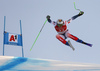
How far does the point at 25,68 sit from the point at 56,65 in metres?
0.39

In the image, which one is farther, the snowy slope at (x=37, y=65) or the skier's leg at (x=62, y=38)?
the skier's leg at (x=62, y=38)

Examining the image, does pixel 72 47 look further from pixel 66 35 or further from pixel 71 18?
pixel 71 18

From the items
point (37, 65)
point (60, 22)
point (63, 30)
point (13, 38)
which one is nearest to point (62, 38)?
point (63, 30)

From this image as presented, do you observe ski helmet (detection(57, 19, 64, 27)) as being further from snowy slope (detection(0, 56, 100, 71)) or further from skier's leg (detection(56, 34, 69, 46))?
snowy slope (detection(0, 56, 100, 71))

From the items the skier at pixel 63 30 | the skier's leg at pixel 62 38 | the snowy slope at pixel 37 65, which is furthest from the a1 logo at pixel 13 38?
the snowy slope at pixel 37 65

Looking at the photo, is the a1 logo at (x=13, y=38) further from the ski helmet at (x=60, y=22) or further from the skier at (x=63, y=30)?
the ski helmet at (x=60, y=22)

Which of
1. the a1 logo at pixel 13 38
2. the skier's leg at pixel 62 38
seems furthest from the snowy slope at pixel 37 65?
the a1 logo at pixel 13 38

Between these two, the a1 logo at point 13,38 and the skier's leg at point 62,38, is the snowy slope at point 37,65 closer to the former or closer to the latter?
the skier's leg at point 62,38

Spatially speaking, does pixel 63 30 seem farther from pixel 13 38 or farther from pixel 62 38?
pixel 13 38

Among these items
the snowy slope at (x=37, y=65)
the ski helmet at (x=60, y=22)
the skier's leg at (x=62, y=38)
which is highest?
the ski helmet at (x=60, y=22)

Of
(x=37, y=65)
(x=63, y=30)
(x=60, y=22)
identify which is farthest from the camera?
(x=63, y=30)

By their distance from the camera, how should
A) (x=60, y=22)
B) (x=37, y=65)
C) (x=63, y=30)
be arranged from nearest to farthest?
(x=37, y=65)
(x=60, y=22)
(x=63, y=30)

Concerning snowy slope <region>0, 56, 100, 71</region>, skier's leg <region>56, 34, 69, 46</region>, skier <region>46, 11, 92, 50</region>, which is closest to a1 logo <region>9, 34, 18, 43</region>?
skier <region>46, 11, 92, 50</region>

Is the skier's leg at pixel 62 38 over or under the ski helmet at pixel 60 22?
under
